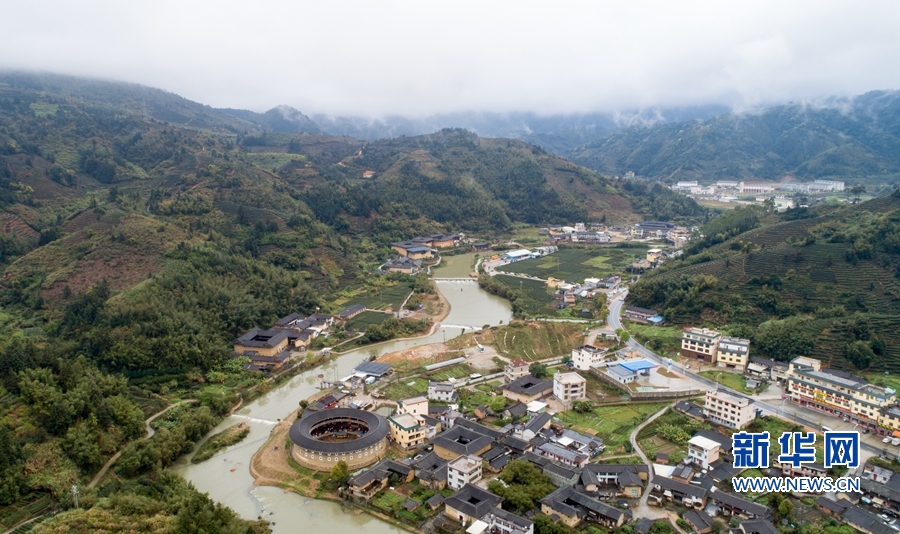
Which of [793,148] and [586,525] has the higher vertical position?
[793,148]

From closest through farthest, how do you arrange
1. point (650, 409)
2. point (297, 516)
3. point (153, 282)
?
point (297, 516)
point (650, 409)
point (153, 282)

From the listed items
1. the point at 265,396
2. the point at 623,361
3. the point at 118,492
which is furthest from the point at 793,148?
the point at 118,492

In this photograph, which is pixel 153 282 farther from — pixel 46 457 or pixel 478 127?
pixel 478 127

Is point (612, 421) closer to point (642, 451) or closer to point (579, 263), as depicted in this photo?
point (642, 451)

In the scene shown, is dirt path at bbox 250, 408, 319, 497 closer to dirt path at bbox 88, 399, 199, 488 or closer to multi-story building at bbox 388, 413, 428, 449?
multi-story building at bbox 388, 413, 428, 449

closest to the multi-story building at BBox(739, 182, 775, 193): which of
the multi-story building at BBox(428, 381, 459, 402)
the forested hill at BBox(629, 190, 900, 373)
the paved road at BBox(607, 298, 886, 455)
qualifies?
the forested hill at BBox(629, 190, 900, 373)
